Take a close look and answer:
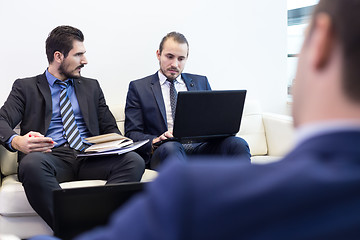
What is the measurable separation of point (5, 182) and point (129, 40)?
1.37 metres

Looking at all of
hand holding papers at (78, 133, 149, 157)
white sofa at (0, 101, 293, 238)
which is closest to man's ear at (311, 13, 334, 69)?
white sofa at (0, 101, 293, 238)

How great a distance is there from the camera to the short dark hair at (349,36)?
0.45 m

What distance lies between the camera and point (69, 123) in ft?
9.65

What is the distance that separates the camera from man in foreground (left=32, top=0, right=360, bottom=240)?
1.40 feet

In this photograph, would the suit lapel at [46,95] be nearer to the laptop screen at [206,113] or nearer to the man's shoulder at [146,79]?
the man's shoulder at [146,79]

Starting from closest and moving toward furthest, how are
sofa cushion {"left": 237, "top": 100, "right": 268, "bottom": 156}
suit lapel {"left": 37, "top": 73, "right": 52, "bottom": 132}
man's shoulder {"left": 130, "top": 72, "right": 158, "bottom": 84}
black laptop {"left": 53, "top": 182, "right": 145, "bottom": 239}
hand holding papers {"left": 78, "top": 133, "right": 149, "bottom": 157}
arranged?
black laptop {"left": 53, "top": 182, "right": 145, "bottom": 239} < hand holding papers {"left": 78, "top": 133, "right": 149, "bottom": 157} < suit lapel {"left": 37, "top": 73, "right": 52, "bottom": 132} < man's shoulder {"left": 130, "top": 72, "right": 158, "bottom": 84} < sofa cushion {"left": 237, "top": 100, "right": 268, "bottom": 156}

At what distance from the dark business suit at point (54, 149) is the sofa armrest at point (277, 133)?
114 cm

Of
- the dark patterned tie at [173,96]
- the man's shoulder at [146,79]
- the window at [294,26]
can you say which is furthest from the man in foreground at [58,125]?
the window at [294,26]

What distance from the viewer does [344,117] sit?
47 cm

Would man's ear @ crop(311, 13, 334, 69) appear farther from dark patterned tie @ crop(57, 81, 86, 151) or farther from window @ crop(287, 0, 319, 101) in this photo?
window @ crop(287, 0, 319, 101)

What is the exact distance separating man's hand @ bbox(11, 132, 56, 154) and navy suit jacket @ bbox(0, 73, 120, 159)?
0.10 metres

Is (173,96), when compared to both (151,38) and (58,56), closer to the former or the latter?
(151,38)

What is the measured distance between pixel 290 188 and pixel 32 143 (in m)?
2.37

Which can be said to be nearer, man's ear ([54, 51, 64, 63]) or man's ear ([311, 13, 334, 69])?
man's ear ([311, 13, 334, 69])
